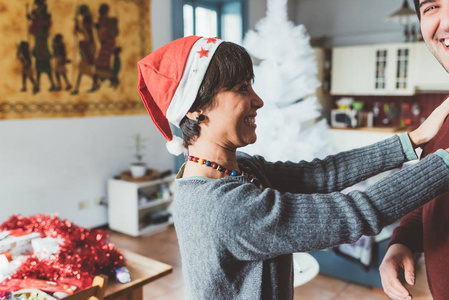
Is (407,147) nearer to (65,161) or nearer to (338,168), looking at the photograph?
(338,168)

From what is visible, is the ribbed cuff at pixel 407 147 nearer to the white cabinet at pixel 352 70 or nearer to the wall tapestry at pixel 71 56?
the wall tapestry at pixel 71 56

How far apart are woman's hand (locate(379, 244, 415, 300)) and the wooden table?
1.04m

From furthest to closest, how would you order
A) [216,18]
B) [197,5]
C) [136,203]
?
[216,18], [197,5], [136,203]

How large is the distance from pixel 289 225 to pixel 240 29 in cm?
523

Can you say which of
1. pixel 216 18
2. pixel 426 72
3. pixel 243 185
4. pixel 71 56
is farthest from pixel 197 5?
pixel 243 185

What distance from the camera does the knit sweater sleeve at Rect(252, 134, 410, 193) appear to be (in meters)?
1.11

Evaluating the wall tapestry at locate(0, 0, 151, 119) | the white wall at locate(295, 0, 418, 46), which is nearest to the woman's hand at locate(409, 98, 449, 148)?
the wall tapestry at locate(0, 0, 151, 119)

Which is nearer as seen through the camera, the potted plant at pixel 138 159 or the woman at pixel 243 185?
the woman at pixel 243 185

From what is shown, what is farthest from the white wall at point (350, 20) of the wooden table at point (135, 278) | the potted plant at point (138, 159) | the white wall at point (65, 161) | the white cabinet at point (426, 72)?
the wooden table at point (135, 278)

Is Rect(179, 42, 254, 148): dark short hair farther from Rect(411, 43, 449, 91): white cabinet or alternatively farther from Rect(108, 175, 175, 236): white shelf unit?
Rect(411, 43, 449, 91): white cabinet

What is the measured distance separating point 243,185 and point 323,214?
0.18 meters

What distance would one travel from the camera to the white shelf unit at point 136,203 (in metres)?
4.11

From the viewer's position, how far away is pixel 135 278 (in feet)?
5.67

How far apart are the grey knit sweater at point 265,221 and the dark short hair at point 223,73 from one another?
7.6 inches
